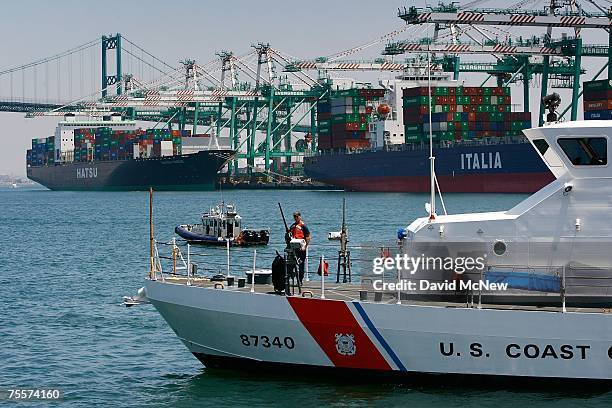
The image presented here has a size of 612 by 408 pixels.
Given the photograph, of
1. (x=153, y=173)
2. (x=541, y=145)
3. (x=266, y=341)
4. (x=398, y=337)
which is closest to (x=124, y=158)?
(x=153, y=173)

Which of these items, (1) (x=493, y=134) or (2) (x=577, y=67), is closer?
(2) (x=577, y=67)

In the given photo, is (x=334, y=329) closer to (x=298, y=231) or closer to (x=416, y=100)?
(x=298, y=231)

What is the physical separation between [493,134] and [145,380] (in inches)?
3848

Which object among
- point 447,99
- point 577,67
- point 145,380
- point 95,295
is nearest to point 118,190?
point 447,99

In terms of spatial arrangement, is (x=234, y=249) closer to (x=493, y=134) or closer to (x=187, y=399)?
(x=187, y=399)

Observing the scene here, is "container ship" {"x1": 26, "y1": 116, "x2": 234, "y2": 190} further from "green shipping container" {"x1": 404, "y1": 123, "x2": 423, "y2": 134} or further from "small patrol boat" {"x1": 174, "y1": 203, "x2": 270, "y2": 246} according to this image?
"small patrol boat" {"x1": 174, "y1": 203, "x2": 270, "y2": 246}

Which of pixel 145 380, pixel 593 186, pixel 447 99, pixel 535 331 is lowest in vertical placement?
pixel 145 380

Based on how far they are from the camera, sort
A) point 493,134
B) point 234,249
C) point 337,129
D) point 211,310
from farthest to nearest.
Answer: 1. point 337,129
2. point 493,134
3. point 234,249
4. point 211,310

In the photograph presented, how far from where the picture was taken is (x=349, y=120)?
13262 centimetres

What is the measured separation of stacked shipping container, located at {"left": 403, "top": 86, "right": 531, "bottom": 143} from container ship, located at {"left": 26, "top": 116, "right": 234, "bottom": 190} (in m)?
42.3

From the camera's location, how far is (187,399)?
17672 mm

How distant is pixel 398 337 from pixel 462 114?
325ft

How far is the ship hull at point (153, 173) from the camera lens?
491ft

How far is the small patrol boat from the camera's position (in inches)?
2058
